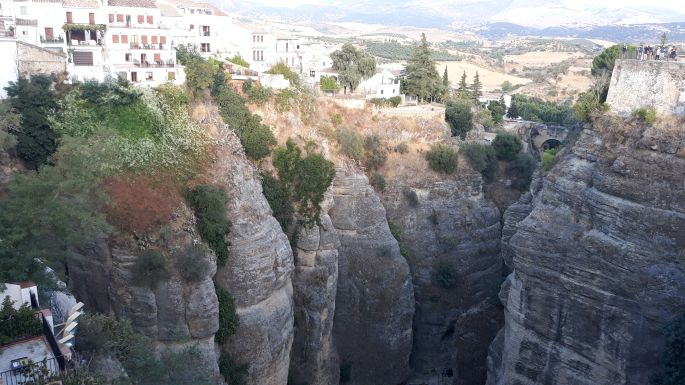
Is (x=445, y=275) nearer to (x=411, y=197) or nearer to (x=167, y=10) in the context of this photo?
(x=411, y=197)

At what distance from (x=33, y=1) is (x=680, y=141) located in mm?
29314

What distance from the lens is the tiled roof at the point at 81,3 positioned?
101 feet

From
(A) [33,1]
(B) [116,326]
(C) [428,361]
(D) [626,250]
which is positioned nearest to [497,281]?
(C) [428,361]

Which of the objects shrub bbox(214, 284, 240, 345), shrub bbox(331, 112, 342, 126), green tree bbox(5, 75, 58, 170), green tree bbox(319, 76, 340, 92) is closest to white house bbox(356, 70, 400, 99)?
green tree bbox(319, 76, 340, 92)

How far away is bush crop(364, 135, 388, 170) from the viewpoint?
37031 mm

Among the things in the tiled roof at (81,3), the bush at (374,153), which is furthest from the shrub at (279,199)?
the tiled roof at (81,3)

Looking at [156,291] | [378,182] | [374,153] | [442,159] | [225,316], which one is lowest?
[225,316]

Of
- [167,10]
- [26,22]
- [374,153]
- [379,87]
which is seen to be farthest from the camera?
[379,87]

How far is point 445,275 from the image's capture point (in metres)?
35.7

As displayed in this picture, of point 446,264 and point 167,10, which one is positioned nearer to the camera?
point 446,264

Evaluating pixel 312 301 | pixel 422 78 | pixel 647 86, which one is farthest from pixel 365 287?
pixel 422 78

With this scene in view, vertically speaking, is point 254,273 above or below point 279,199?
below

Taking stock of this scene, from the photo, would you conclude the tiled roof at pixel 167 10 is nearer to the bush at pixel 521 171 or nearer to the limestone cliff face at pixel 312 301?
the limestone cliff face at pixel 312 301

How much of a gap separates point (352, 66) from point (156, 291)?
2804 centimetres
